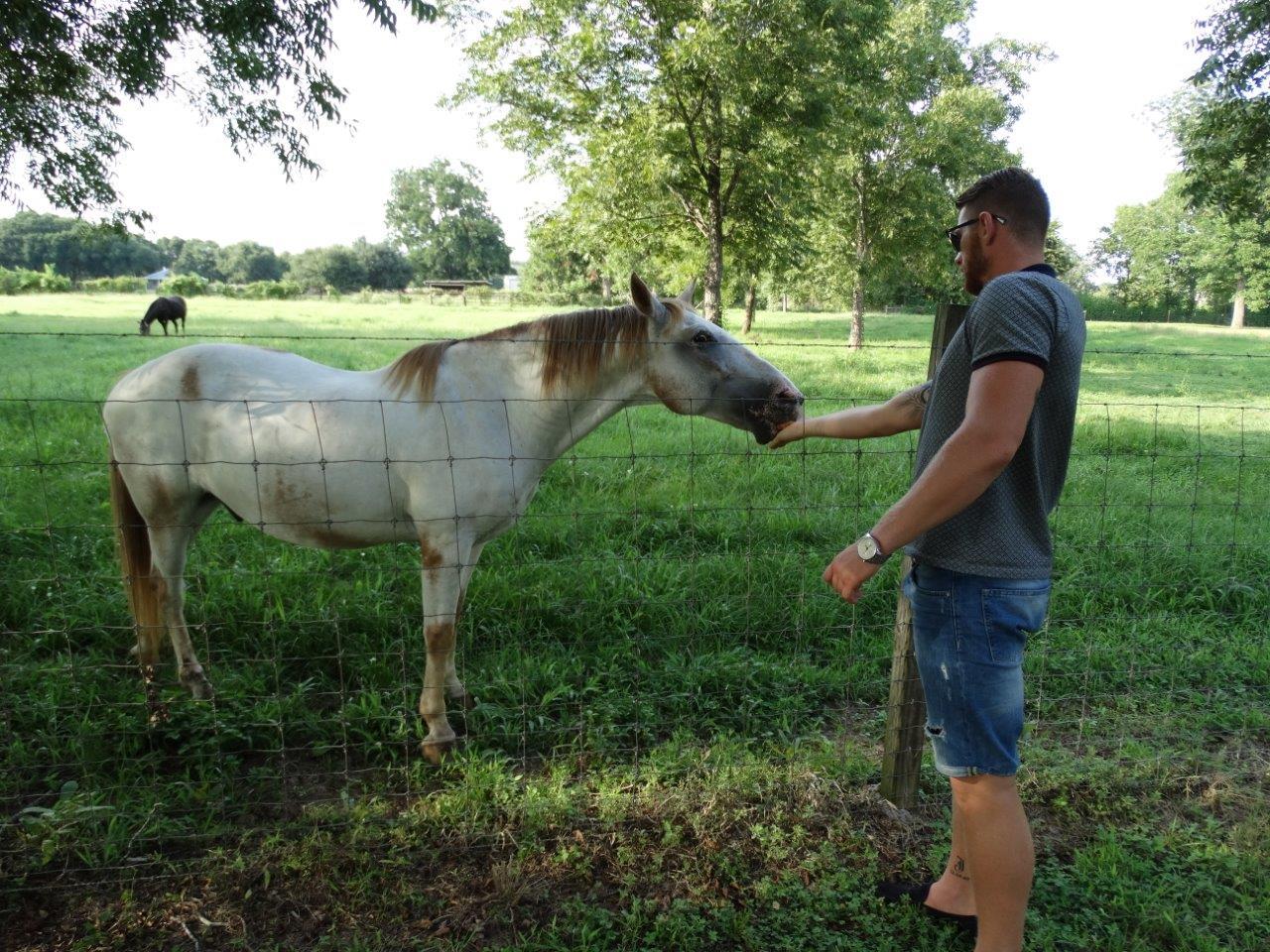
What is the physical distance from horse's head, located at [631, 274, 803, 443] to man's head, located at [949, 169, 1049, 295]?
50.1 inches

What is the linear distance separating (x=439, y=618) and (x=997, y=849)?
7.48ft

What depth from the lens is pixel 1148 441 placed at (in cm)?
884

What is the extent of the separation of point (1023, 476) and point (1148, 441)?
8736 mm

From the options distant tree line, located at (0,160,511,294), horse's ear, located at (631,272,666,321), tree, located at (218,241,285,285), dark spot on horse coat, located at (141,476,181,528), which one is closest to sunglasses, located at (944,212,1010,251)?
horse's ear, located at (631,272,666,321)

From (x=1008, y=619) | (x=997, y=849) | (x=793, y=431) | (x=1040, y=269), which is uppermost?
(x=1040, y=269)

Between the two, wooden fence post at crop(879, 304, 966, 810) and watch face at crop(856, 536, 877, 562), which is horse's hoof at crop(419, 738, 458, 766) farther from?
watch face at crop(856, 536, 877, 562)

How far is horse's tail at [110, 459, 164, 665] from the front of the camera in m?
3.49

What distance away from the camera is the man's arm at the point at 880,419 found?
2.47 meters

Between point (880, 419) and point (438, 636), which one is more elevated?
point (880, 419)

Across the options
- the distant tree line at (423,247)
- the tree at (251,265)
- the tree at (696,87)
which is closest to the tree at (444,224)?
the distant tree line at (423,247)

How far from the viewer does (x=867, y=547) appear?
180cm

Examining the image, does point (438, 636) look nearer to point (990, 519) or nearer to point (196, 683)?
point (196, 683)

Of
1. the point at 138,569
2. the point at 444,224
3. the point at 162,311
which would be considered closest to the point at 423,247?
the point at 444,224

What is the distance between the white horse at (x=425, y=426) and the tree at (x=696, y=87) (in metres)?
11.9
